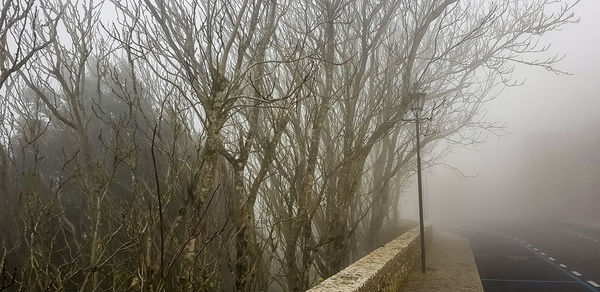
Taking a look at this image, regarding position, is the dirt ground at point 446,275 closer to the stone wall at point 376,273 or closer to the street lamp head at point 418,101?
the stone wall at point 376,273

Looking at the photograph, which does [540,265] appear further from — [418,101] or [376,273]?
[376,273]

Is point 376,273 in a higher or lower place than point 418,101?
lower

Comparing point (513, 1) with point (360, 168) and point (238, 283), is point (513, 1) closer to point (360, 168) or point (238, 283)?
point (360, 168)

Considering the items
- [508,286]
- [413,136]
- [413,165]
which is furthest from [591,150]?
[508,286]

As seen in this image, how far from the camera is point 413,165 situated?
73.1 ft

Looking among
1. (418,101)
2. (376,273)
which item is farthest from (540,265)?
(376,273)

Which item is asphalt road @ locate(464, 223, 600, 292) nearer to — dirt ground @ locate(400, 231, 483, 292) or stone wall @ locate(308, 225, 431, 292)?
dirt ground @ locate(400, 231, 483, 292)

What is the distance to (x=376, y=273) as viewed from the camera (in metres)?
6.29

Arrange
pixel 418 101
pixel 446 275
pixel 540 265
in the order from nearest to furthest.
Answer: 1. pixel 418 101
2. pixel 446 275
3. pixel 540 265

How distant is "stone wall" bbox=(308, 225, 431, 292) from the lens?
5.27 meters

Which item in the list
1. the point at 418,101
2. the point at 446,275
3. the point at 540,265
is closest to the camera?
the point at 418,101

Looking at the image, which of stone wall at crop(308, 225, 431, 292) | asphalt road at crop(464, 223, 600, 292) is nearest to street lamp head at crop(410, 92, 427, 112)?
stone wall at crop(308, 225, 431, 292)

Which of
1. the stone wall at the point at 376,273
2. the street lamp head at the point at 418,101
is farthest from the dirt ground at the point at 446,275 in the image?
the street lamp head at the point at 418,101

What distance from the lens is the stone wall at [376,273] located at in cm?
527
